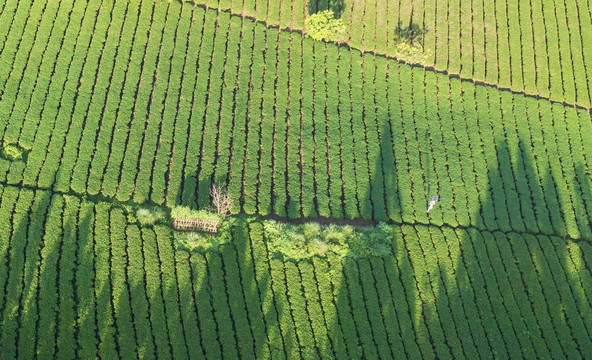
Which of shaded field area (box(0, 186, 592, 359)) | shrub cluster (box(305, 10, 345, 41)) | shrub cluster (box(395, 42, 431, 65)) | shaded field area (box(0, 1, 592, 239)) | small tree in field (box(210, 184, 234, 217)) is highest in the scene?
shrub cluster (box(305, 10, 345, 41))

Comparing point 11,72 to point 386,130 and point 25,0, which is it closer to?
point 25,0

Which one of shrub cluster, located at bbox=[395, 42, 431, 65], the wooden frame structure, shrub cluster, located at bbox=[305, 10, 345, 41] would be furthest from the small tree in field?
shrub cluster, located at bbox=[395, 42, 431, 65]

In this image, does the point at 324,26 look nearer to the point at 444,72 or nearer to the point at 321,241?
the point at 444,72

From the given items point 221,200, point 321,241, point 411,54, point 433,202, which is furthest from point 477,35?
point 221,200

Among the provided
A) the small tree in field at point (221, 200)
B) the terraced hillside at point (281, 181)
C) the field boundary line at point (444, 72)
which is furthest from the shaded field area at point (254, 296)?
the field boundary line at point (444, 72)

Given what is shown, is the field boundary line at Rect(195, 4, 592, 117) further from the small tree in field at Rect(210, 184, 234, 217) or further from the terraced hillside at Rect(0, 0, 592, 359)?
the small tree in field at Rect(210, 184, 234, 217)

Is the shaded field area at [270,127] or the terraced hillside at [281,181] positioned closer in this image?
the terraced hillside at [281,181]

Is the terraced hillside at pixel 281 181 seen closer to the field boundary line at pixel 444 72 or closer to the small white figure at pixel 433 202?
the field boundary line at pixel 444 72
